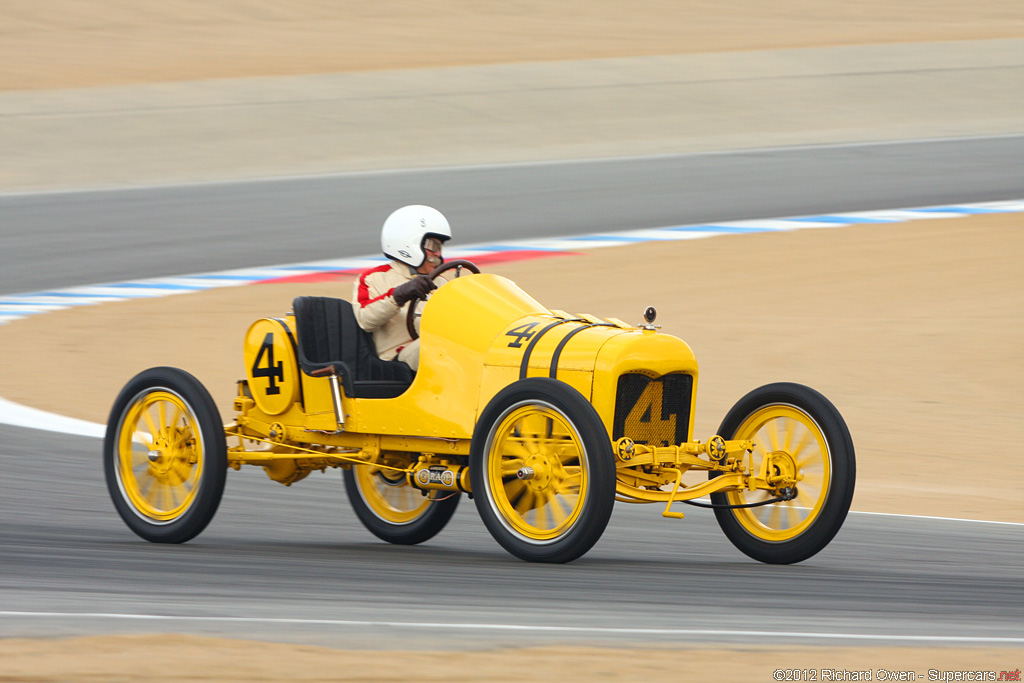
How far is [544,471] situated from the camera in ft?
22.2

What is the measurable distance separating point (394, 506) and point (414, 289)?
54.0 inches

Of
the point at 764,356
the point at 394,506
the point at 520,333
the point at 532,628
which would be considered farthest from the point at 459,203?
the point at 532,628

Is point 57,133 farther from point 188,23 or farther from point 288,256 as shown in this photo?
point 188,23

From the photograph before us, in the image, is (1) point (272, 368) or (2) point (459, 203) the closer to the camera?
(1) point (272, 368)

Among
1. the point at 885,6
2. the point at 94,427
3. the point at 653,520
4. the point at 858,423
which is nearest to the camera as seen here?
the point at 653,520

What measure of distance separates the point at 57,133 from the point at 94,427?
1747 centimetres

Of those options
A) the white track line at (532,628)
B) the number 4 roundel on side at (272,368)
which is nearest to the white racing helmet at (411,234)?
the number 4 roundel on side at (272,368)

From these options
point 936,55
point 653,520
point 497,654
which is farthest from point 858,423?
point 936,55

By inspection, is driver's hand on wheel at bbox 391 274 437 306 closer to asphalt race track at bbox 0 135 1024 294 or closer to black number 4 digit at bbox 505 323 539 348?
black number 4 digit at bbox 505 323 539 348

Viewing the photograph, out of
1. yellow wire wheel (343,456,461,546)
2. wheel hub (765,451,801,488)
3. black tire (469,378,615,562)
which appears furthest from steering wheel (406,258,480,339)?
wheel hub (765,451,801,488)

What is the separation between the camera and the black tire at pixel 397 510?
26.8 feet

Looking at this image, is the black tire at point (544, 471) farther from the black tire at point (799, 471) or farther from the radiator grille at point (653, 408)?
the black tire at point (799, 471)

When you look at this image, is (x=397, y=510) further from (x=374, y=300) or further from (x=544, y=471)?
(x=544, y=471)

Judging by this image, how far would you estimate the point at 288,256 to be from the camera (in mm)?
18562
